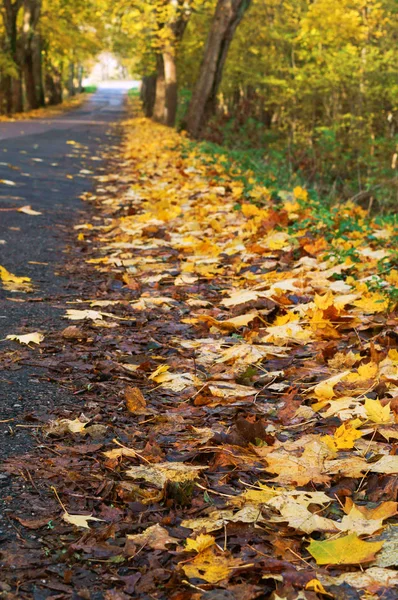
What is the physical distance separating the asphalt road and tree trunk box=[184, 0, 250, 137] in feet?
14.8

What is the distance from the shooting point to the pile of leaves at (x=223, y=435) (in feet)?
6.14

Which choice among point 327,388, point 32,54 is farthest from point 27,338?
point 32,54

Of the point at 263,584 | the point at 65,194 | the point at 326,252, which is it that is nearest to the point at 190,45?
the point at 65,194

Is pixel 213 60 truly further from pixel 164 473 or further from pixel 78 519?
pixel 78 519

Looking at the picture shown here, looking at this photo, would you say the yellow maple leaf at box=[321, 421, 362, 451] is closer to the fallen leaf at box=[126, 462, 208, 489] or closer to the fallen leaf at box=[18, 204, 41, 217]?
the fallen leaf at box=[126, 462, 208, 489]

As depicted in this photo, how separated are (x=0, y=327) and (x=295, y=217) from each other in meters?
3.59

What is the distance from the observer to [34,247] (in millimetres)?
6281

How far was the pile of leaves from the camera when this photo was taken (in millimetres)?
1870

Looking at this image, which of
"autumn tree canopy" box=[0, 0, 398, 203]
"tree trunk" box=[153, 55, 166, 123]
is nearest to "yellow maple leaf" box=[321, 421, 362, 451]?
"autumn tree canopy" box=[0, 0, 398, 203]

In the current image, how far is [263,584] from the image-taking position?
182cm

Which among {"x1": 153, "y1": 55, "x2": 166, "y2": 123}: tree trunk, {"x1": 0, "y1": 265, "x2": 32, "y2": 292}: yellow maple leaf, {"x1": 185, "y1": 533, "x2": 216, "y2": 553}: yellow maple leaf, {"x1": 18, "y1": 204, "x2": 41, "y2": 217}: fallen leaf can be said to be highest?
{"x1": 153, "y1": 55, "x2": 166, "y2": 123}: tree trunk

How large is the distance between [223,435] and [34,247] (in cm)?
404

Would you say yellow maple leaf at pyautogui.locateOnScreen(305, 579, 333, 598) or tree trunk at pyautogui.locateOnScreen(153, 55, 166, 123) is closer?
yellow maple leaf at pyautogui.locateOnScreen(305, 579, 333, 598)

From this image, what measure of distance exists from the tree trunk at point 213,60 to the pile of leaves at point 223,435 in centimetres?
1325
